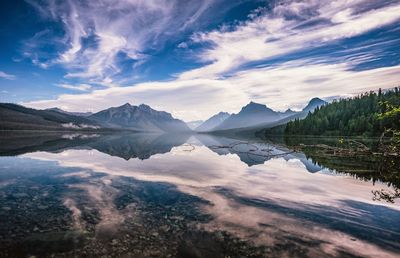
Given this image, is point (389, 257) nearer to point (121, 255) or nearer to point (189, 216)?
point (189, 216)

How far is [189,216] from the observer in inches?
602

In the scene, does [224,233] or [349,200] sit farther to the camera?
[349,200]

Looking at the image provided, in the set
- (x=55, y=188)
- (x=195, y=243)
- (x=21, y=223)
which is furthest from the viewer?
(x=55, y=188)

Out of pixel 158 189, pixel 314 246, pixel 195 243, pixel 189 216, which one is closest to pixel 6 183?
pixel 158 189

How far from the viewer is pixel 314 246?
38.2 feet

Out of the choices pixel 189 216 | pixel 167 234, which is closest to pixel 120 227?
pixel 167 234

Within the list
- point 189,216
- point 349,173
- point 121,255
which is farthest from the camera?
point 349,173

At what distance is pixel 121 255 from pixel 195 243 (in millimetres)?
3129

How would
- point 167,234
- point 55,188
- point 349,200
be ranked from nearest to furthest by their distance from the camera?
point 167,234 → point 349,200 → point 55,188

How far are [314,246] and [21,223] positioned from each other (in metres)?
14.2

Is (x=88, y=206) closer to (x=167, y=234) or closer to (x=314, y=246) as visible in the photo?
(x=167, y=234)

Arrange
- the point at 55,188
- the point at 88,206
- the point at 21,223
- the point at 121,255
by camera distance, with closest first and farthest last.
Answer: the point at 121,255, the point at 21,223, the point at 88,206, the point at 55,188

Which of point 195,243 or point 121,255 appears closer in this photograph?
point 121,255

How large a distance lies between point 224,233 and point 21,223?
10.2 metres
